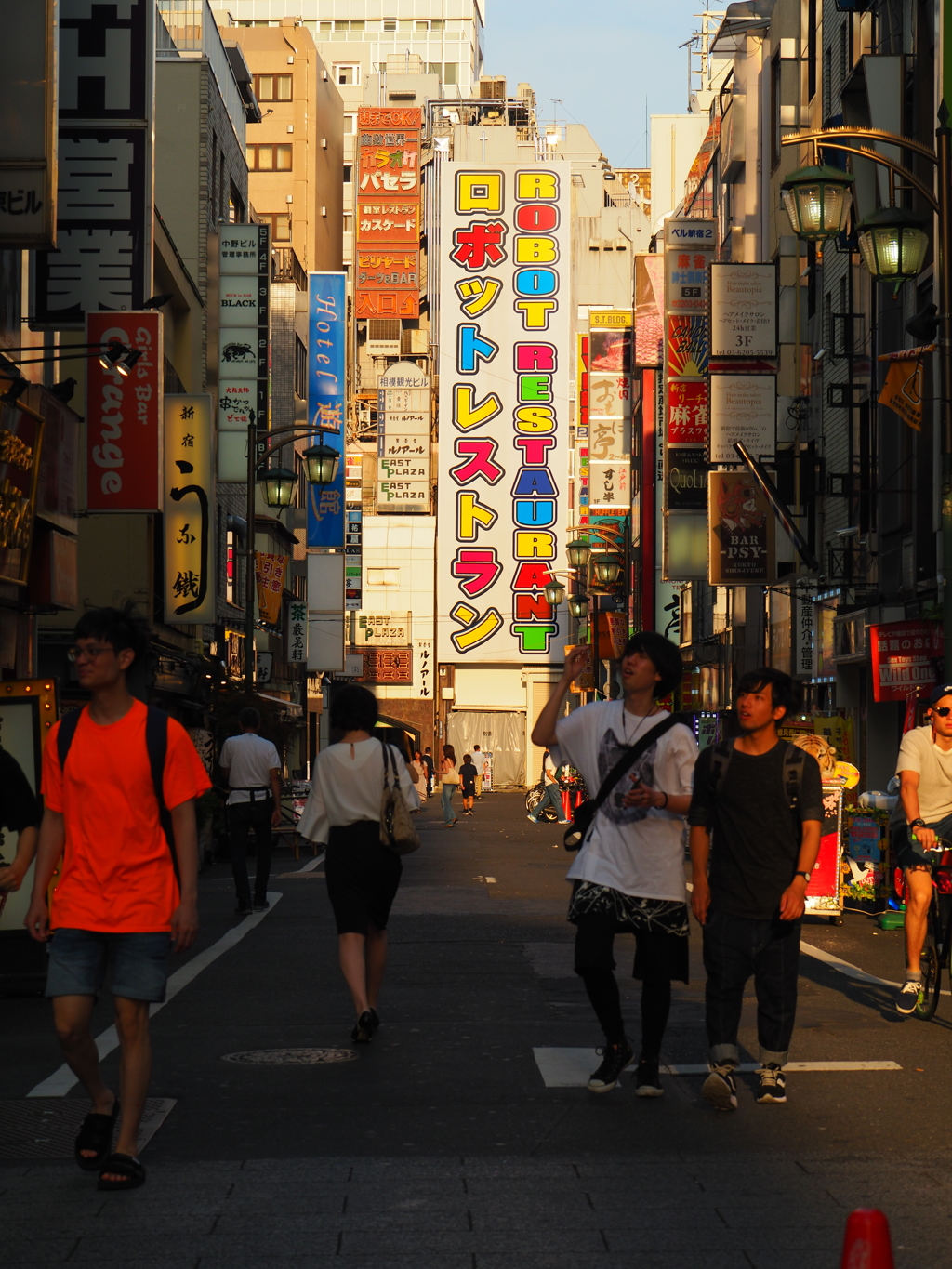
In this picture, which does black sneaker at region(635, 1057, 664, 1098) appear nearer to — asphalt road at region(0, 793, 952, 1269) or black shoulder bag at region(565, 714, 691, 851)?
asphalt road at region(0, 793, 952, 1269)

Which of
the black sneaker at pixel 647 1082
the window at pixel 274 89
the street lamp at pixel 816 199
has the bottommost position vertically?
the black sneaker at pixel 647 1082

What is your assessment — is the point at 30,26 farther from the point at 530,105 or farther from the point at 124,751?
the point at 530,105

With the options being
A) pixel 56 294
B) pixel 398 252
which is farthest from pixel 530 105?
pixel 56 294

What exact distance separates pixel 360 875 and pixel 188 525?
2244 centimetres

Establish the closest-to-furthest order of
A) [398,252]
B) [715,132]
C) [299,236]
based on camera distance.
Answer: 1. [715,132]
2. [299,236]
3. [398,252]

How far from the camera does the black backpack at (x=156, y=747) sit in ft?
20.4

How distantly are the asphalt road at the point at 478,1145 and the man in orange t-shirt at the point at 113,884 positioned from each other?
40 centimetres

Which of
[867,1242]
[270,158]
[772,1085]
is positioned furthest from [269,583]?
[270,158]

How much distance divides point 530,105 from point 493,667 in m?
36.7

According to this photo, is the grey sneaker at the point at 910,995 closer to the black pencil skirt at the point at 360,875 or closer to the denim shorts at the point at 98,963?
the black pencil skirt at the point at 360,875

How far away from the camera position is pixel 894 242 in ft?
46.3

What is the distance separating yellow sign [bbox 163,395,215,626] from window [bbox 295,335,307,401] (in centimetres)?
2980

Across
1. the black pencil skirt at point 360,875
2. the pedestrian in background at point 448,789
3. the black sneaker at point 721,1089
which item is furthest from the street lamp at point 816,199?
the pedestrian in background at point 448,789

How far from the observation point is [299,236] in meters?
85.3
